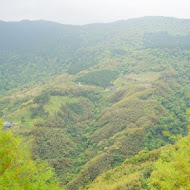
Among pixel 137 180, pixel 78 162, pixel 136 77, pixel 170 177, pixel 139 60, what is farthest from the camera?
pixel 139 60

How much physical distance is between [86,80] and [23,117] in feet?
196

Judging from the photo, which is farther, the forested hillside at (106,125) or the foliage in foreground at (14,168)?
the forested hillside at (106,125)

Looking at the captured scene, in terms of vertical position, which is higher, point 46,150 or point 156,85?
point 156,85

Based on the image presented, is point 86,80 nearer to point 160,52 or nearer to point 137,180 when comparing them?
point 160,52

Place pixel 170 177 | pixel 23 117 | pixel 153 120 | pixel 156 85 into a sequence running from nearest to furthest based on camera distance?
1. pixel 170 177
2. pixel 153 120
3. pixel 23 117
4. pixel 156 85

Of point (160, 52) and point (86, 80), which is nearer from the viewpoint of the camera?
point (86, 80)

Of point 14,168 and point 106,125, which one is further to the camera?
point 106,125

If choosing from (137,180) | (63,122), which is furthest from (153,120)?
(137,180)

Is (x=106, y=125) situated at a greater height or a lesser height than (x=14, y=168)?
lesser

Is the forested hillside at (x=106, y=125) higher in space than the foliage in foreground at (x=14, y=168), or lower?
lower

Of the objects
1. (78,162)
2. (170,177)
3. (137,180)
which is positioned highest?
(170,177)

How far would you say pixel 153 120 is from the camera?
236 ft

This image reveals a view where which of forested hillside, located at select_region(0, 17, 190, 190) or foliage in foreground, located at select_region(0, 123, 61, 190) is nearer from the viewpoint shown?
foliage in foreground, located at select_region(0, 123, 61, 190)

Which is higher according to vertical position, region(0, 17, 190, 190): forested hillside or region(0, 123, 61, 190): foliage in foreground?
region(0, 123, 61, 190): foliage in foreground
